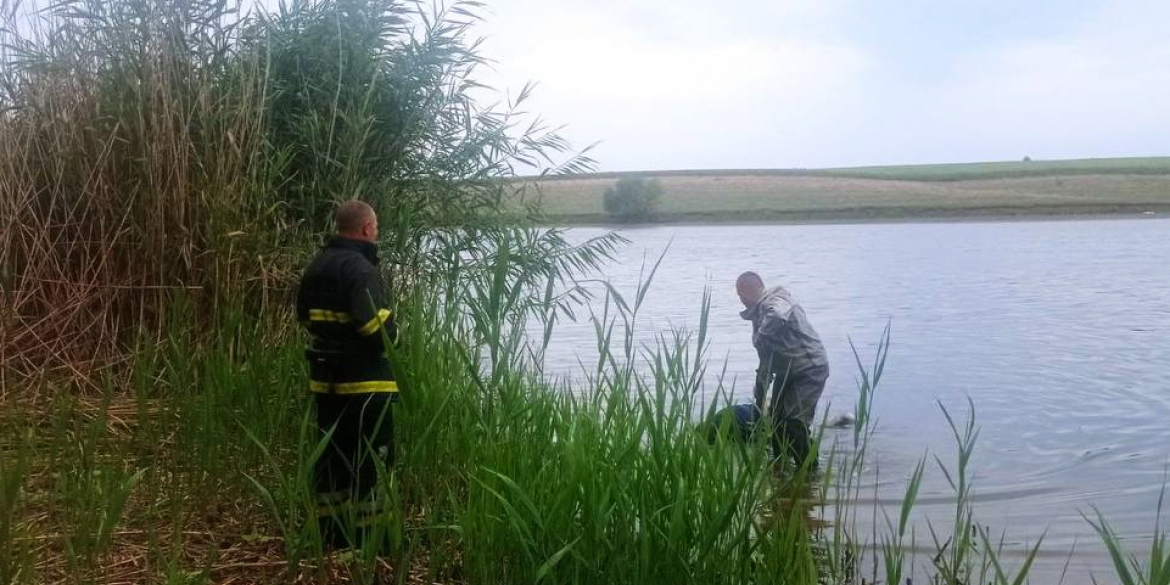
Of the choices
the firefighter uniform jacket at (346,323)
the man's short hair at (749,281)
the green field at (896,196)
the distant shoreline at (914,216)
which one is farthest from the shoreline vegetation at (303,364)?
the distant shoreline at (914,216)

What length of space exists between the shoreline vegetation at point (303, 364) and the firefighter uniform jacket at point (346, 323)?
306mm

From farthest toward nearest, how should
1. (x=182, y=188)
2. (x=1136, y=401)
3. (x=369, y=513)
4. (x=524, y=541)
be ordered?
(x=1136, y=401), (x=182, y=188), (x=369, y=513), (x=524, y=541)

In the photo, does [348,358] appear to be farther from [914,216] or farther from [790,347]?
[914,216]

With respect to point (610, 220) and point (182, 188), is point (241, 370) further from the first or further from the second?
point (610, 220)

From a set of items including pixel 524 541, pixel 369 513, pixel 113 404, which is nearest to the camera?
pixel 524 541

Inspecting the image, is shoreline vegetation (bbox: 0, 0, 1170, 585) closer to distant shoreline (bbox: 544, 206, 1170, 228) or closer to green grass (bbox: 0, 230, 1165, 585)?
green grass (bbox: 0, 230, 1165, 585)

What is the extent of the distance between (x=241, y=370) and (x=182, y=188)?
1517mm

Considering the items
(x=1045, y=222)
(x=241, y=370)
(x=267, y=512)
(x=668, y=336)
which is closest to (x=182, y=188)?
(x=241, y=370)

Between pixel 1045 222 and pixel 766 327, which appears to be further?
pixel 1045 222

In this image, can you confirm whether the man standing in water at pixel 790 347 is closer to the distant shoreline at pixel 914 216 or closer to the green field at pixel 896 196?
the green field at pixel 896 196

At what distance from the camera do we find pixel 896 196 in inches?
2194

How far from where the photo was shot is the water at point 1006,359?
7734 millimetres

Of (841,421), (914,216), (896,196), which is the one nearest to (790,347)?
(841,421)

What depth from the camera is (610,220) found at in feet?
149
